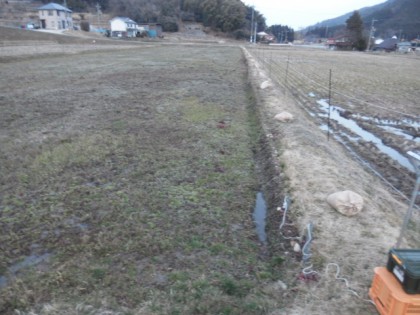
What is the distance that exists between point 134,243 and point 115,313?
1.05m

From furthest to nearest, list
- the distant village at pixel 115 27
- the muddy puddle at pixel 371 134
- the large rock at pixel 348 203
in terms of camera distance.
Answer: the distant village at pixel 115 27
the muddy puddle at pixel 371 134
the large rock at pixel 348 203

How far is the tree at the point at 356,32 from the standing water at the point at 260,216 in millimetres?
58486

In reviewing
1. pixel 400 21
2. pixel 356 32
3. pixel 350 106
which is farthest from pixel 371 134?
pixel 400 21

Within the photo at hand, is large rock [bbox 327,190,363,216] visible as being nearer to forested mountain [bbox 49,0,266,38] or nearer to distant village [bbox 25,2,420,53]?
distant village [bbox 25,2,420,53]

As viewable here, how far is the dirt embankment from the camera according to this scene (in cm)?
319

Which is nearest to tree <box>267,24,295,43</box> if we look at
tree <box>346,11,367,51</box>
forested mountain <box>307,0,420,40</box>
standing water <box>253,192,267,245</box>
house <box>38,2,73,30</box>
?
forested mountain <box>307,0,420,40</box>

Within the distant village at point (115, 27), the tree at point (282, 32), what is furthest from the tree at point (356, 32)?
the tree at point (282, 32)

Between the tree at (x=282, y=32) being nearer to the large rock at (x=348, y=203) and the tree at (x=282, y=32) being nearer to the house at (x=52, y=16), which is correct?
the house at (x=52, y=16)

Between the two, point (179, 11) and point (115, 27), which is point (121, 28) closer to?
point (115, 27)

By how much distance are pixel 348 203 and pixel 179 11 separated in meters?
81.6

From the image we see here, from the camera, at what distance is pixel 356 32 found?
182ft

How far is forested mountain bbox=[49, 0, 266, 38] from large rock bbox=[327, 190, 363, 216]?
7185cm

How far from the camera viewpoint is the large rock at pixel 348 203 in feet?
14.3

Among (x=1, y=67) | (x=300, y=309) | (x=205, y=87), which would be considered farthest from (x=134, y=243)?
(x=1, y=67)
